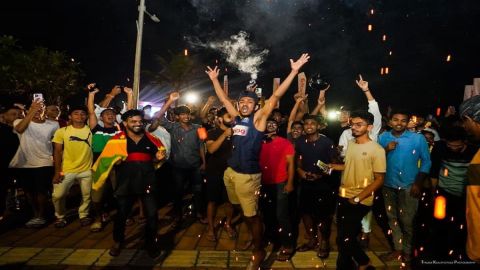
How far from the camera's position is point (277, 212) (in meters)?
5.24

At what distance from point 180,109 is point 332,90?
2419cm

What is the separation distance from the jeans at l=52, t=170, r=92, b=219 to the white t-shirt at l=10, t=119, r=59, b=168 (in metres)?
0.66

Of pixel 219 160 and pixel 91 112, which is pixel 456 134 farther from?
pixel 91 112

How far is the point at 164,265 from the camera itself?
486 centimetres

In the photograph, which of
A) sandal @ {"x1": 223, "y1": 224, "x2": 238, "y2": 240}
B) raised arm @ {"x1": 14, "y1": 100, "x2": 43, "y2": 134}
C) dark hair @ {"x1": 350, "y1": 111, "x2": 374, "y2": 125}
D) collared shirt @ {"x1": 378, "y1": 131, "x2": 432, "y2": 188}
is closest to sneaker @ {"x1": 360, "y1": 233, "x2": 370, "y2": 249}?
collared shirt @ {"x1": 378, "y1": 131, "x2": 432, "y2": 188}

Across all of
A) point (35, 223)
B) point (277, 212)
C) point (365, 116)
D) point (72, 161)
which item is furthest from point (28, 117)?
point (365, 116)

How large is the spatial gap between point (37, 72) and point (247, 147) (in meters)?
42.2

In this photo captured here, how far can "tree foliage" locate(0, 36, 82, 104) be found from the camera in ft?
116

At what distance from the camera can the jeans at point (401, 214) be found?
4.92 meters

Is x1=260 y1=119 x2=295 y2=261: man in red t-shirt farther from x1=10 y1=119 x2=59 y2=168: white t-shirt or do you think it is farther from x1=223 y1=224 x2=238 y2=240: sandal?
x1=10 y1=119 x2=59 y2=168: white t-shirt

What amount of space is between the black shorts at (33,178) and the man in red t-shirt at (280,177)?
4.47 m

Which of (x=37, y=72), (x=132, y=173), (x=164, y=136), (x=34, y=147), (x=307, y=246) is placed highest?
(x=37, y=72)

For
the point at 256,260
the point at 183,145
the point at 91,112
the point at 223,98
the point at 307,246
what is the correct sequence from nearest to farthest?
1. the point at 256,260
2. the point at 223,98
3. the point at 307,246
4. the point at 183,145
5. the point at 91,112

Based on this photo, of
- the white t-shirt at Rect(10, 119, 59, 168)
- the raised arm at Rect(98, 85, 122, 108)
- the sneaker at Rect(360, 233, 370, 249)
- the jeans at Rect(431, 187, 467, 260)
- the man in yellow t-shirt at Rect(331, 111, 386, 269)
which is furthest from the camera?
the raised arm at Rect(98, 85, 122, 108)
